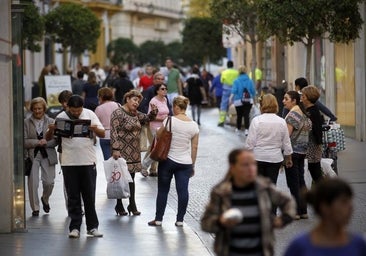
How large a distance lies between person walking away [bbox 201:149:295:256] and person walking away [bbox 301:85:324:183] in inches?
280

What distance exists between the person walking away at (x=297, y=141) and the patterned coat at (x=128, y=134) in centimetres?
200

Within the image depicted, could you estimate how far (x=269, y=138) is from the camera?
1342 cm

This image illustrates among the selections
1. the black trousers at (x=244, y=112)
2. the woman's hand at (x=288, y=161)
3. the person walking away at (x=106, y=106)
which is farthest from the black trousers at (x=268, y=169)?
the black trousers at (x=244, y=112)

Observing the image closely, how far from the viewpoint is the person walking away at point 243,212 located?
23.9 ft

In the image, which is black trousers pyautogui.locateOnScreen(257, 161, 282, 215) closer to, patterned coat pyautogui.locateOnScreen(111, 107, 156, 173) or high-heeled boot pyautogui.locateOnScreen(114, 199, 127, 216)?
patterned coat pyautogui.locateOnScreen(111, 107, 156, 173)

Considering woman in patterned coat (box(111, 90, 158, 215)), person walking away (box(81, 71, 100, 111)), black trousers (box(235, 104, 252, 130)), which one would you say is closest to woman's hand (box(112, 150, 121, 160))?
woman in patterned coat (box(111, 90, 158, 215))

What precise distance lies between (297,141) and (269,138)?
98 cm

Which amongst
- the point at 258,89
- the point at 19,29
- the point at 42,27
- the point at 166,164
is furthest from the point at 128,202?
the point at 42,27

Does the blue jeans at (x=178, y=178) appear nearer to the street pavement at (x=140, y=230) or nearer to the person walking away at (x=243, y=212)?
the street pavement at (x=140, y=230)

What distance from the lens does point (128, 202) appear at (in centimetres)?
1625

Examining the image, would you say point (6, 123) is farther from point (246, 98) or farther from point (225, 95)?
point (225, 95)

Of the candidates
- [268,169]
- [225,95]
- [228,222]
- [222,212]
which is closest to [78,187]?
[268,169]

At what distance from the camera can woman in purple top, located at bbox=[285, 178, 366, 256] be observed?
611cm

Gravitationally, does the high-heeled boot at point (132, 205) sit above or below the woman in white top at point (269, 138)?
below
